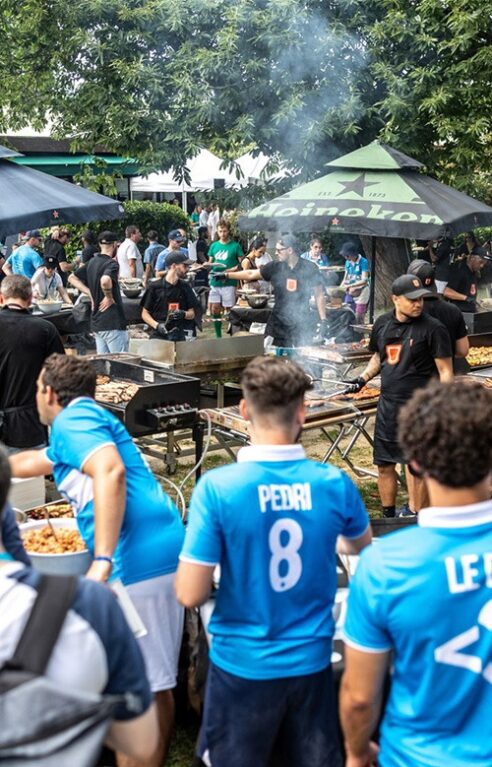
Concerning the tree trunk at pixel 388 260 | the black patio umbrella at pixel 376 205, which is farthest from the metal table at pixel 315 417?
the tree trunk at pixel 388 260

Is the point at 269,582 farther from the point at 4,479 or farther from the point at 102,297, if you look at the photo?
the point at 102,297

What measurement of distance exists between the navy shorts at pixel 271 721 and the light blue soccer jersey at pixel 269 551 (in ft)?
0.16

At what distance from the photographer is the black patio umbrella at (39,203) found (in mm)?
7385

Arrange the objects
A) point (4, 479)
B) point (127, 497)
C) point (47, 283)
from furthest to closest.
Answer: point (47, 283) → point (127, 497) → point (4, 479)

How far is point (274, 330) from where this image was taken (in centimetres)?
955

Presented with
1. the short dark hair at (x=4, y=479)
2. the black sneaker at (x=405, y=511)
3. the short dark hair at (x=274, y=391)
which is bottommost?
the black sneaker at (x=405, y=511)


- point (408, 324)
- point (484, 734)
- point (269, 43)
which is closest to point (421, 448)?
point (484, 734)

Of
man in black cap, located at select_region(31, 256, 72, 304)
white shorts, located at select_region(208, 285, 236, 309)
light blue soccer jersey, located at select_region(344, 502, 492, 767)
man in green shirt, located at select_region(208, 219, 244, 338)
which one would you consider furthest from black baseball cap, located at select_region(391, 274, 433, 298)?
white shorts, located at select_region(208, 285, 236, 309)

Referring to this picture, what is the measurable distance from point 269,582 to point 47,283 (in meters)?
10.1

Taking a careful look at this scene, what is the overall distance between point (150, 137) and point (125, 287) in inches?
86.6

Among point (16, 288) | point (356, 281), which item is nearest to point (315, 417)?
point (16, 288)

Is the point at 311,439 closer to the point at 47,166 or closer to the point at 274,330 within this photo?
the point at 274,330

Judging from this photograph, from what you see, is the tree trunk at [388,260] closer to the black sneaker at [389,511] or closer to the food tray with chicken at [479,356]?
the food tray with chicken at [479,356]

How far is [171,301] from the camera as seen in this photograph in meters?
9.41
